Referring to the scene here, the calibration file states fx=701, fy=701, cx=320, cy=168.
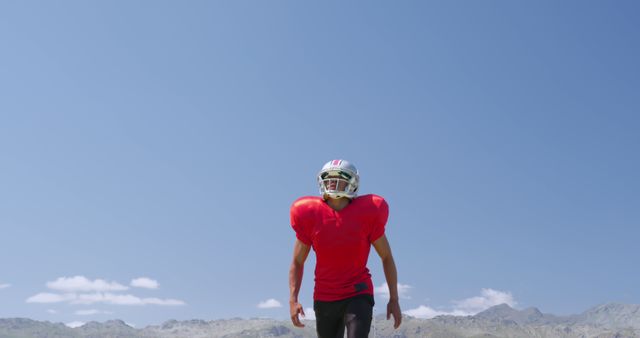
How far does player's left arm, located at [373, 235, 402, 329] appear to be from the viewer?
473 inches

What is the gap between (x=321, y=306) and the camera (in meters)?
11.9

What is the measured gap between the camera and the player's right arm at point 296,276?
12089 mm

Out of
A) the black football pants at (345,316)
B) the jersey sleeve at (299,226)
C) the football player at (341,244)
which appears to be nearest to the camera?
the black football pants at (345,316)

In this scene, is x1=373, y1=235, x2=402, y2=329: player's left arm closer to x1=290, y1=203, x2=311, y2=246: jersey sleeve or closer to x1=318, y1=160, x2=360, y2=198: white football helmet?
x1=318, y1=160, x2=360, y2=198: white football helmet

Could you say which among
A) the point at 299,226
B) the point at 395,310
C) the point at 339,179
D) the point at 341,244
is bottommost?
the point at 395,310

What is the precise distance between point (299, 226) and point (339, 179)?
1108 mm

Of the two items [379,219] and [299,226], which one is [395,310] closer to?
[379,219]

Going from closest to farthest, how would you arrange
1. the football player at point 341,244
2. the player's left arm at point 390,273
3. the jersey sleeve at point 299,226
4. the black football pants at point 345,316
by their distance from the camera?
the black football pants at point 345,316, the football player at point 341,244, the jersey sleeve at point 299,226, the player's left arm at point 390,273

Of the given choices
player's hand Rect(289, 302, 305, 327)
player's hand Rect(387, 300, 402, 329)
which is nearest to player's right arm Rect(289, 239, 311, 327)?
player's hand Rect(289, 302, 305, 327)

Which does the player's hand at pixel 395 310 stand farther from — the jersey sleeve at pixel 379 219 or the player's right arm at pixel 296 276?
the player's right arm at pixel 296 276

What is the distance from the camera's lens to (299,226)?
11.8 meters

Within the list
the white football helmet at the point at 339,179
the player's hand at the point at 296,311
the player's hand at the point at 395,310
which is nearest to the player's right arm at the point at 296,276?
the player's hand at the point at 296,311

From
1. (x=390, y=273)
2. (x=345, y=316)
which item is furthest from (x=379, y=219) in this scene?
(x=345, y=316)

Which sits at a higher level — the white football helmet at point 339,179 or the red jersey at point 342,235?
the white football helmet at point 339,179
